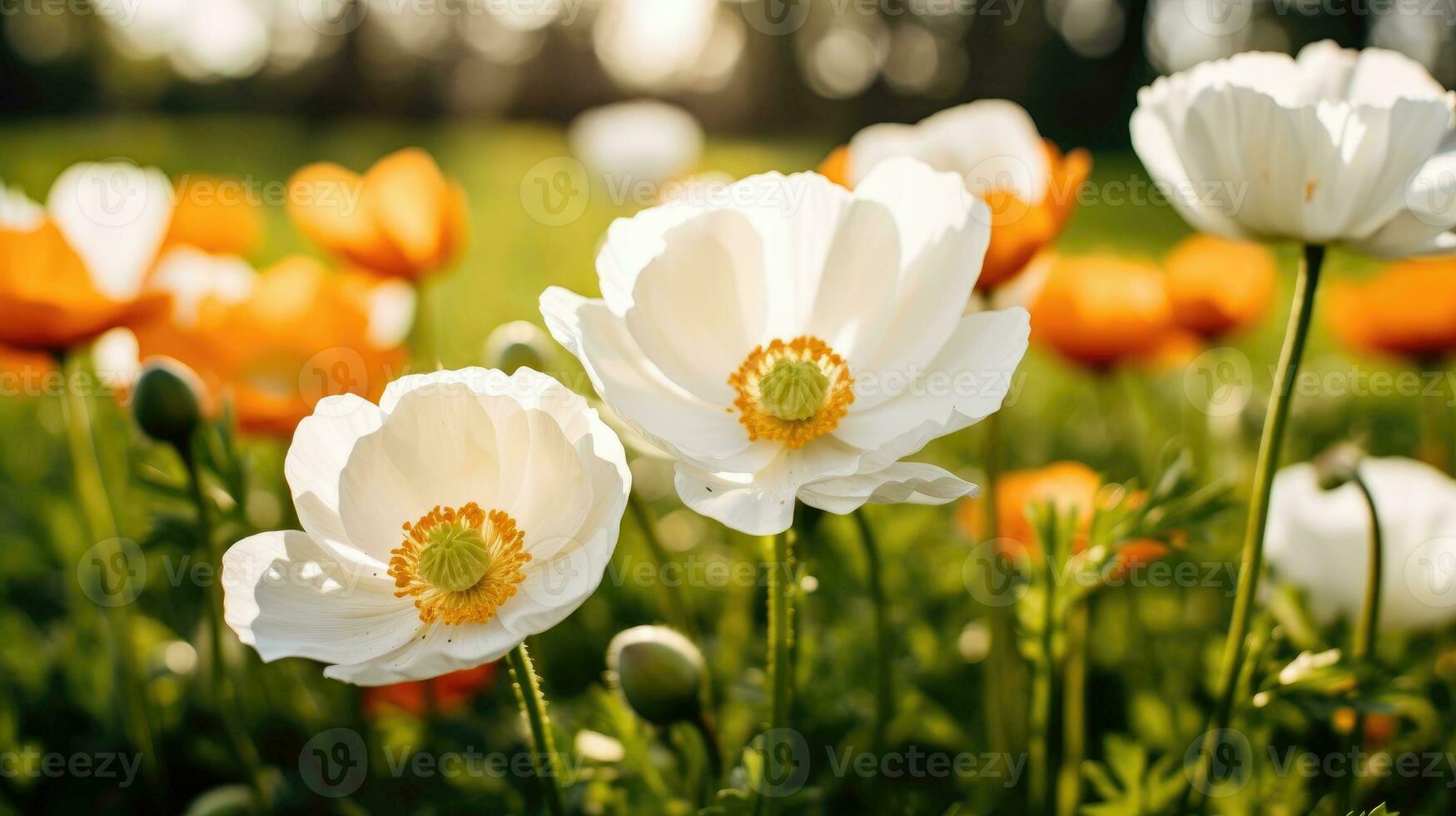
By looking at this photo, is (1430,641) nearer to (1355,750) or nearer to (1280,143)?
(1355,750)

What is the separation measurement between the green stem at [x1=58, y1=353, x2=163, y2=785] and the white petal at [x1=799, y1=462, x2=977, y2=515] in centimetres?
106

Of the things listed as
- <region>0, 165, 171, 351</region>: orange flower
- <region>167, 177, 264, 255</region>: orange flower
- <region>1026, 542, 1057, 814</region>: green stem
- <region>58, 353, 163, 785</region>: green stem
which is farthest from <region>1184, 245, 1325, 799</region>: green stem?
<region>167, 177, 264, 255</region>: orange flower

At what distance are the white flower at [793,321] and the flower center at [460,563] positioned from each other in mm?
154

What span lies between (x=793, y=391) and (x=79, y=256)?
1.07 m

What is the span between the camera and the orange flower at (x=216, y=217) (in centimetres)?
209

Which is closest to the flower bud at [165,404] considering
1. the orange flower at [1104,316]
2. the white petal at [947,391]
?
the white petal at [947,391]

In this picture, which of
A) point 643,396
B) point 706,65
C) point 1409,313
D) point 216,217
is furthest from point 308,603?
point 706,65

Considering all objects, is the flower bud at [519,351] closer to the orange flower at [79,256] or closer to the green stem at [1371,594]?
the orange flower at [79,256]

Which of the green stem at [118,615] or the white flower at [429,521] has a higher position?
the white flower at [429,521]

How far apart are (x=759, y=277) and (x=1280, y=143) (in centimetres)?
52

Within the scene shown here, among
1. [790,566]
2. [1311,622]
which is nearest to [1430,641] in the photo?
[1311,622]

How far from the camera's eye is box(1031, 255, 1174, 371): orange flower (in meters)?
2.17

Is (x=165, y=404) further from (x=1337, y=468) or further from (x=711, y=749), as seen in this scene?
(x=1337, y=468)

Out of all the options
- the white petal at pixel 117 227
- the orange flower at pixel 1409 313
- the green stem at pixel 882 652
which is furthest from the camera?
the orange flower at pixel 1409 313
